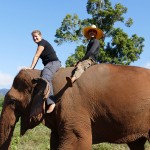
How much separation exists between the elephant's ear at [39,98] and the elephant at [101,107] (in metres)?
0.02

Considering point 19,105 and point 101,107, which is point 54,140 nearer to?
point 19,105

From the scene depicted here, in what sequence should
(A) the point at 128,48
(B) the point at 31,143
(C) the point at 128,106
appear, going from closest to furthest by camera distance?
(C) the point at 128,106 < (B) the point at 31,143 < (A) the point at 128,48

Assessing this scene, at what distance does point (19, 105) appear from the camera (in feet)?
22.8

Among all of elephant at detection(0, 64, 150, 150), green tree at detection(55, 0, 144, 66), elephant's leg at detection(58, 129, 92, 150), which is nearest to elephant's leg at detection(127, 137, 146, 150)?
elephant at detection(0, 64, 150, 150)

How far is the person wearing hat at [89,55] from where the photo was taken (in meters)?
6.44

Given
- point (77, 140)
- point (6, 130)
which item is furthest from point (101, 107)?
point (6, 130)

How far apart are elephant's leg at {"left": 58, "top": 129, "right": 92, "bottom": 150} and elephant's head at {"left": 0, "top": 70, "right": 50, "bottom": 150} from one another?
0.82 meters

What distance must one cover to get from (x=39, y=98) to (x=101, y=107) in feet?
3.33

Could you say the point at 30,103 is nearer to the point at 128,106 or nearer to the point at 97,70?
the point at 97,70

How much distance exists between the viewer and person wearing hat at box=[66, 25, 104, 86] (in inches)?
254

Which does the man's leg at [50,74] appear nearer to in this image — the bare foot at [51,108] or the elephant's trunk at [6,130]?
the bare foot at [51,108]

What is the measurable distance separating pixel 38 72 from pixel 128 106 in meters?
1.70

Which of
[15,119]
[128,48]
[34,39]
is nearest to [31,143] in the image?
[15,119]

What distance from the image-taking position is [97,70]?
655 centimetres
